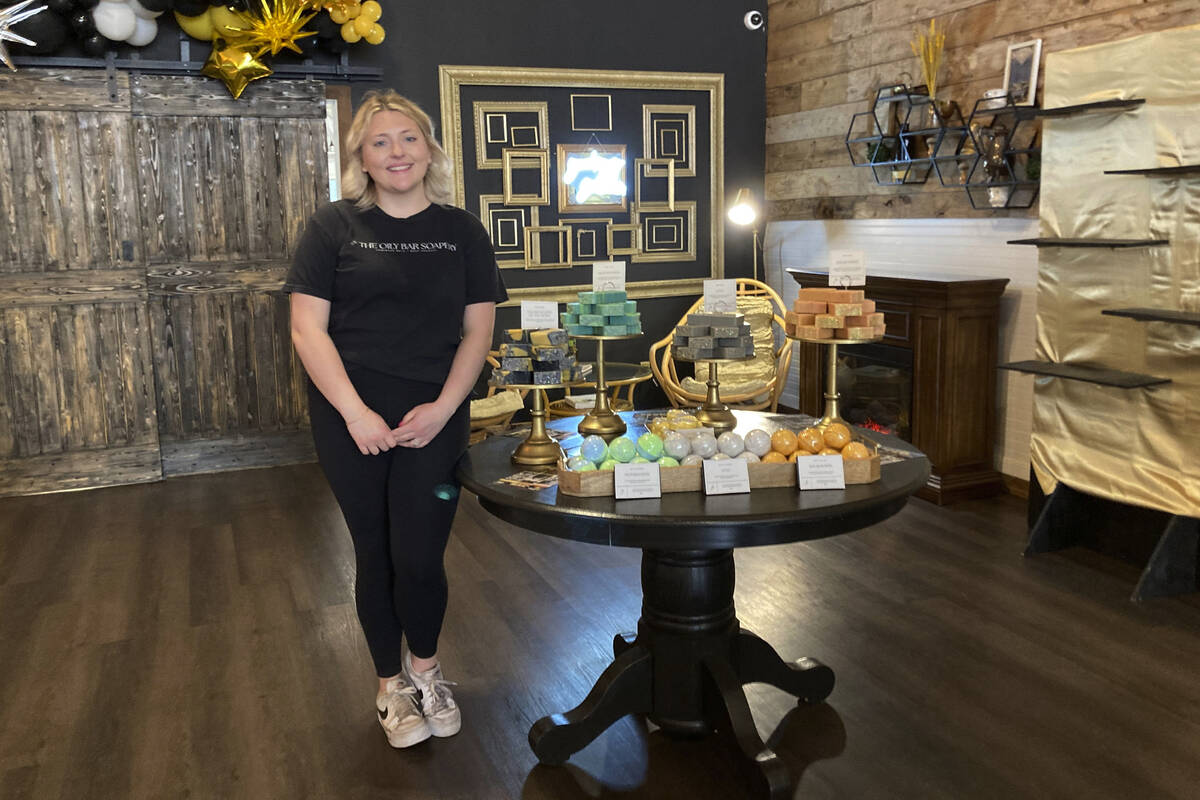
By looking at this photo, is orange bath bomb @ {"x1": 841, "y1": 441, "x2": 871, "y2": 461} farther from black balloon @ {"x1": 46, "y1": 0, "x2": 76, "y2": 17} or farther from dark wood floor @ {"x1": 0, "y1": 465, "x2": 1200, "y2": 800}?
black balloon @ {"x1": 46, "y1": 0, "x2": 76, "y2": 17}

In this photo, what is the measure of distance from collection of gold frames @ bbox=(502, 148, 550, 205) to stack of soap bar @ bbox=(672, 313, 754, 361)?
345 centimetres

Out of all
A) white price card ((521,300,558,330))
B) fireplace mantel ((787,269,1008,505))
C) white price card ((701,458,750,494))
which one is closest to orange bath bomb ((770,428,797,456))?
white price card ((701,458,750,494))

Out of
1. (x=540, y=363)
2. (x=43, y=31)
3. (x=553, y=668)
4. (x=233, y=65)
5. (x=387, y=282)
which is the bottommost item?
(x=553, y=668)

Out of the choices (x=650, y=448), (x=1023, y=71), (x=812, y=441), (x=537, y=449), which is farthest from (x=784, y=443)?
(x=1023, y=71)

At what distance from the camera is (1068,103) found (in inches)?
145

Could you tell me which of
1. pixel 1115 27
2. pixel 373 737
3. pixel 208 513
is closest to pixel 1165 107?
pixel 1115 27

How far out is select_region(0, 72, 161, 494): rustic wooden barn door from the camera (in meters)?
4.95

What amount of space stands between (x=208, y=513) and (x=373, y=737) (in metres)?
2.52

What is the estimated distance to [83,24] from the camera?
15.8 feet

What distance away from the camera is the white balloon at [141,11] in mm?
4866

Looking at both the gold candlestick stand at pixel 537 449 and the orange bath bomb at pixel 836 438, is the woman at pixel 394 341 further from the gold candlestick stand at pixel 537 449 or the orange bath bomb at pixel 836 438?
the orange bath bomb at pixel 836 438

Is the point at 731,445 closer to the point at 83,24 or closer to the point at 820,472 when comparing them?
the point at 820,472

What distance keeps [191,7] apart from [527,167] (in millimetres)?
2040

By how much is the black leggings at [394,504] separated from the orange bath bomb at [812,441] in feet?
2.76
